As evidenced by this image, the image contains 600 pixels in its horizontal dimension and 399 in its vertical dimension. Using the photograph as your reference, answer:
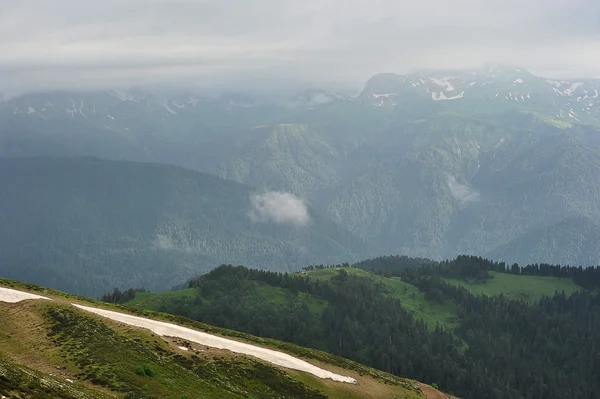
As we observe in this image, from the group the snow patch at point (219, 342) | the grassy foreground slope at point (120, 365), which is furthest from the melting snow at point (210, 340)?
the grassy foreground slope at point (120, 365)

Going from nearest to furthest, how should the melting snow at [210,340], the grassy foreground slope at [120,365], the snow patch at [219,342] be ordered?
the grassy foreground slope at [120,365] < the melting snow at [210,340] < the snow patch at [219,342]

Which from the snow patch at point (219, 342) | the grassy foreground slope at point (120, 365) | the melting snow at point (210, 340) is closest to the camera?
the grassy foreground slope at point (120, 365)

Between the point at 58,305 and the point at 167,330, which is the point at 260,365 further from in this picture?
the point at 58,305

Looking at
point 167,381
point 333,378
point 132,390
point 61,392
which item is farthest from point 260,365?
point 61,392

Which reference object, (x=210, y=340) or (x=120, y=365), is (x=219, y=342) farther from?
(x=120, y=365)

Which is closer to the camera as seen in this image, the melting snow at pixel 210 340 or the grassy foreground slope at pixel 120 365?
the grassy foreground slope at pixel 120 365

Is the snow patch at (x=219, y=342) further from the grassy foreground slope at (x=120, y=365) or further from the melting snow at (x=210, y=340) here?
the grassy foreground slope at (x=120, y=365)

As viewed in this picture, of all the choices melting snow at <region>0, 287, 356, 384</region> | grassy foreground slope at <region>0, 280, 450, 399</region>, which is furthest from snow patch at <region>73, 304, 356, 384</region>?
grassy foreground slope at <region>0, 280, 450, 399</region>

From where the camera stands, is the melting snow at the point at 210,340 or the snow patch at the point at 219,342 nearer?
the melting snow at the point at 210,340

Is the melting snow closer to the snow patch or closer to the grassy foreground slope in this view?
the snow patch
